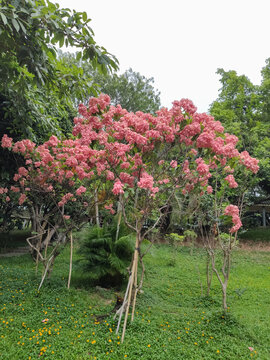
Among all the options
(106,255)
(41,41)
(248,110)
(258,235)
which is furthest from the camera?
(248,110)

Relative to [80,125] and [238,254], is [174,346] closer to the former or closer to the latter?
[80,125]

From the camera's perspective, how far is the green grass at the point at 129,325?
9.38 ft

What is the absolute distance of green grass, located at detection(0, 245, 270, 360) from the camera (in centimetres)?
286

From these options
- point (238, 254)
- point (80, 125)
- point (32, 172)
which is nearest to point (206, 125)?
point (80, 125)

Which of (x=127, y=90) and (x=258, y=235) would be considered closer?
(x=258, y=235)

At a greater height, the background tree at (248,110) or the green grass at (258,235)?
the background tree at (248,110)

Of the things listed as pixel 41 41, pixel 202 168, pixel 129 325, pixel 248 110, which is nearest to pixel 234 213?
pixel 202 168

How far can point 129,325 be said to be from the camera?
3412 mm

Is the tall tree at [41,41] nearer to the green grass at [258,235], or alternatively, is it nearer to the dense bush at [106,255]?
the dense bush at [106,255]

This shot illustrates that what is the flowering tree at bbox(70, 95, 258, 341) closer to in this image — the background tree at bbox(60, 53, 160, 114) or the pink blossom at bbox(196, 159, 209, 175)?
the pink blossom at bbox(196, 159, 209, 175)

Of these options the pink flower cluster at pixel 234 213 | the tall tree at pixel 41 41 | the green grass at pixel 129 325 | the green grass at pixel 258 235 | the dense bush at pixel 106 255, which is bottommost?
the green grass at pixel 258 235

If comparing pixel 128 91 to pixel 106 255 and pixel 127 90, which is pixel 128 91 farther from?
pixel 106 255

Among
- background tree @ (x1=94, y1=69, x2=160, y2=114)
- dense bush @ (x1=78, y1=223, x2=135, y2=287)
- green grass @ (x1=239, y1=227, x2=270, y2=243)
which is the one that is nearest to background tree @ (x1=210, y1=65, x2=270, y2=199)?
green grass @ (x1=239, y1=227, x2=270, y2=243)

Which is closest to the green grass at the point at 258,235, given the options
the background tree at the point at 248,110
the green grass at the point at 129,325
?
the background tree at the point at 248,110
